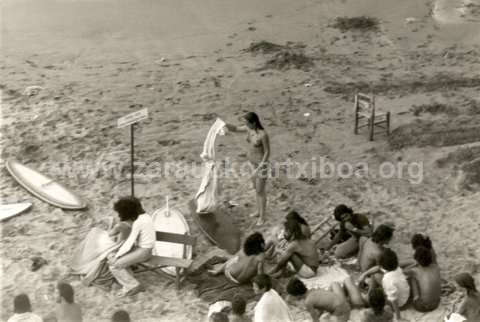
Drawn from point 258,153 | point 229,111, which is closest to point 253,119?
point 258,153

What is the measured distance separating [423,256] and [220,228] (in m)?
2.66

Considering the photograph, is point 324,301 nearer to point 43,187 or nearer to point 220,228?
point 220,228

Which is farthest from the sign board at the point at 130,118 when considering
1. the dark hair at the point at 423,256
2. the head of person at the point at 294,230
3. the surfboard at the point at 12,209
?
the dark hair at the point at 423,256

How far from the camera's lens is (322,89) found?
12.8 m

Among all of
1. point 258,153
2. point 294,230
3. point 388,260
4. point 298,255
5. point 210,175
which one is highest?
point 258,153

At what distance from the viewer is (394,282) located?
23.0 ft

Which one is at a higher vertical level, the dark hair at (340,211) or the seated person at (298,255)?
the dark hair at (340,211)

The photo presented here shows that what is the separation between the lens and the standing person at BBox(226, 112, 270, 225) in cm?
874

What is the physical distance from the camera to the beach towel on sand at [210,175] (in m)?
8.72

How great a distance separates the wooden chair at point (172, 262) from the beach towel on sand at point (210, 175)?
101 cm

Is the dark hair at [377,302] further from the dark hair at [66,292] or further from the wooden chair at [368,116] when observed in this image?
the wooden chair at [368,116]

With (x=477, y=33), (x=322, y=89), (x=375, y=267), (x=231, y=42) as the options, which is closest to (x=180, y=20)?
(x=231, y=42)

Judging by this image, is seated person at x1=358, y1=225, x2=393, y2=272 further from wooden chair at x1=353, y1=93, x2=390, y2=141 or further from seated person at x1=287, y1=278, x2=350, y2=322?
wooden chair at x1=353, y1=93, x2=390, y2=141

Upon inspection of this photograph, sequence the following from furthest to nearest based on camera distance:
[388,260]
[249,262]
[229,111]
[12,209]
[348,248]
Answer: [229,111], [12,209], [348,248], [249,262], [388,260]
